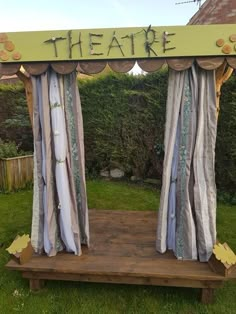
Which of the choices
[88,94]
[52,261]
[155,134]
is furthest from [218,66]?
[88,94]

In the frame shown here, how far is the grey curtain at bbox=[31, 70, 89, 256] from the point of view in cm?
254

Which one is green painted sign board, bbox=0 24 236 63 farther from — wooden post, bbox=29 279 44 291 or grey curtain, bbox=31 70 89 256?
wooden post, bbox=29 279 44 291

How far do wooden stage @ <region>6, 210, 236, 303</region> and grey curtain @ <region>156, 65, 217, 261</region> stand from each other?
0.25m

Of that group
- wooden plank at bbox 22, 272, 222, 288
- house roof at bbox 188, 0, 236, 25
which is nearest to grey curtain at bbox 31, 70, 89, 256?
wooden plank at bbox 22, 272, 222, 288

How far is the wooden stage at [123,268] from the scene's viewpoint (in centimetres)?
238

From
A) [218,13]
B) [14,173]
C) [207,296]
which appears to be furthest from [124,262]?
[218,13]

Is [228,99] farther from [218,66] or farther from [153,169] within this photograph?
[218,66]

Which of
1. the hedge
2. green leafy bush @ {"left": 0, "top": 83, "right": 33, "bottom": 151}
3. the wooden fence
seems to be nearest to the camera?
the wooden fence

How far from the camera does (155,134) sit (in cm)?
615

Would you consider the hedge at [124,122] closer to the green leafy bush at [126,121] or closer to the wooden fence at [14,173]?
the green leafy bush at [126,121]

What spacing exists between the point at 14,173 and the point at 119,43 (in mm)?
4535

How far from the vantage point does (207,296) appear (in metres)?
2.47

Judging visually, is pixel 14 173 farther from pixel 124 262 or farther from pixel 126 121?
pixel 124 262

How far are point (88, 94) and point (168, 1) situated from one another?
481cm
